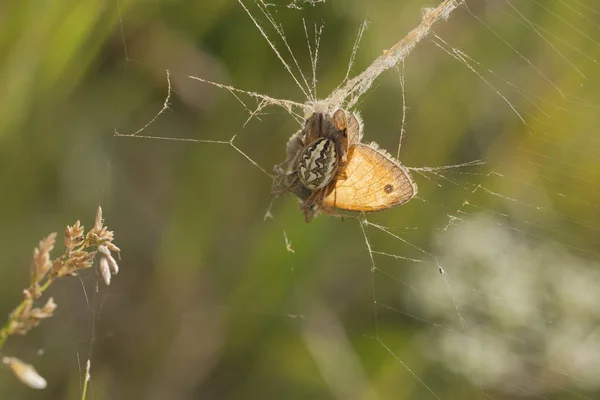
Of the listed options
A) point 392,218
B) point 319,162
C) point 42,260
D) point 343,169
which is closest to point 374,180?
point 343,169

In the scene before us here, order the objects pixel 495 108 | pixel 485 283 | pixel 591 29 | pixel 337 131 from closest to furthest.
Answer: pixel 337 131
pixel 485 283
pixel 591 29
pixel 495 108

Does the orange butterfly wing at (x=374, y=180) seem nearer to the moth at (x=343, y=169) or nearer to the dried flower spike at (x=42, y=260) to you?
the moth at (x=343, y=169)

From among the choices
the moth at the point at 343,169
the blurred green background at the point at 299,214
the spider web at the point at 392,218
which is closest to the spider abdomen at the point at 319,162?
the moth at the point at 343,169

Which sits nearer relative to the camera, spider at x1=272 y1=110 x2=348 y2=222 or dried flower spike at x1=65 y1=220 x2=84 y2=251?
dried flower spike at x1=65 y1=220 x2=84 y2=251

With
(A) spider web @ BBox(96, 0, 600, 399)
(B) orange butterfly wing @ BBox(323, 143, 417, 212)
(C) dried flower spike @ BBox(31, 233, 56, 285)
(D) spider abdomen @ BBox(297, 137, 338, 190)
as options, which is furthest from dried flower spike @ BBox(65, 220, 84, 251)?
(A) spider web @ BBox(96, 0, 600, 399)

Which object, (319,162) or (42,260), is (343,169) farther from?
(42,260)

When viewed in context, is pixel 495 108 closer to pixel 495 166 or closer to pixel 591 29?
pixel 495 166

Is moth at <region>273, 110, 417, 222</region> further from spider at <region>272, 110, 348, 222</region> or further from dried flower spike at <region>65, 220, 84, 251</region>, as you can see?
dried flower spike at <region>65, 220, 84, 251</region>

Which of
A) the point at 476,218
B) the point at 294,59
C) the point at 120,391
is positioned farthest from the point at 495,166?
the point at 120,391
